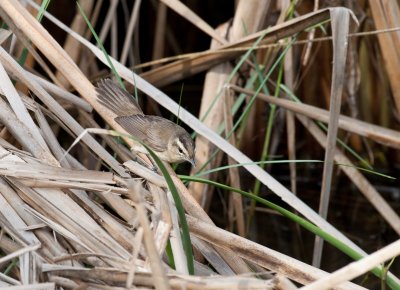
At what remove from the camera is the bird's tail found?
3.04 m

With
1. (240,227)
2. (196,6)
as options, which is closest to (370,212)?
(240,227)

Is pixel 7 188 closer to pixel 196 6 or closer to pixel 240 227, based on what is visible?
pixel 240 227

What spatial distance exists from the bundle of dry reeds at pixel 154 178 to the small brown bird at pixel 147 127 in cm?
5

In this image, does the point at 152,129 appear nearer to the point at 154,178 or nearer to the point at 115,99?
the point at 115,99

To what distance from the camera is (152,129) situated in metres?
3.27

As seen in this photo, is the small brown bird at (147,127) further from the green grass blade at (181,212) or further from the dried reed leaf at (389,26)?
the dried reed leaf at (389,26)

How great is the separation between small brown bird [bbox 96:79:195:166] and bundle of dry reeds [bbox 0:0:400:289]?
54 millimetres

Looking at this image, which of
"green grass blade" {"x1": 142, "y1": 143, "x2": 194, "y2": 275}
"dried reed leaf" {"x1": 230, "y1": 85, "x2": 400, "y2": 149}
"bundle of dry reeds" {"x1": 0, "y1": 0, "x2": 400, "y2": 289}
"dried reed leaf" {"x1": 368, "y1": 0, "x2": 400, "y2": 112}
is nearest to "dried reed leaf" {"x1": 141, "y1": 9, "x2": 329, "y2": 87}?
"bundle of dry reeds" {"x1": 0, "y1": 0, "x2": 400, "y2": 289}

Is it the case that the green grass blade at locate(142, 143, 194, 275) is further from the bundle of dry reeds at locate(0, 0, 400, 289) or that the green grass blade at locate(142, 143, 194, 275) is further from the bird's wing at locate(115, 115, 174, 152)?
the bird's wing at locate(115, 115, 174, 152)

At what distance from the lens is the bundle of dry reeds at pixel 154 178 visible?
210 centimetres

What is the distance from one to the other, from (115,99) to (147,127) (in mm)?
221

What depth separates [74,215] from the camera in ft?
7.77

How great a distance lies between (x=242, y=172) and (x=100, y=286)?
203cm

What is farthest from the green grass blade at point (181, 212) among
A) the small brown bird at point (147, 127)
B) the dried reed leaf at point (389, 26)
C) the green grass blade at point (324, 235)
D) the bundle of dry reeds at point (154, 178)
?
the dried reed leaf at point (389, 26)
